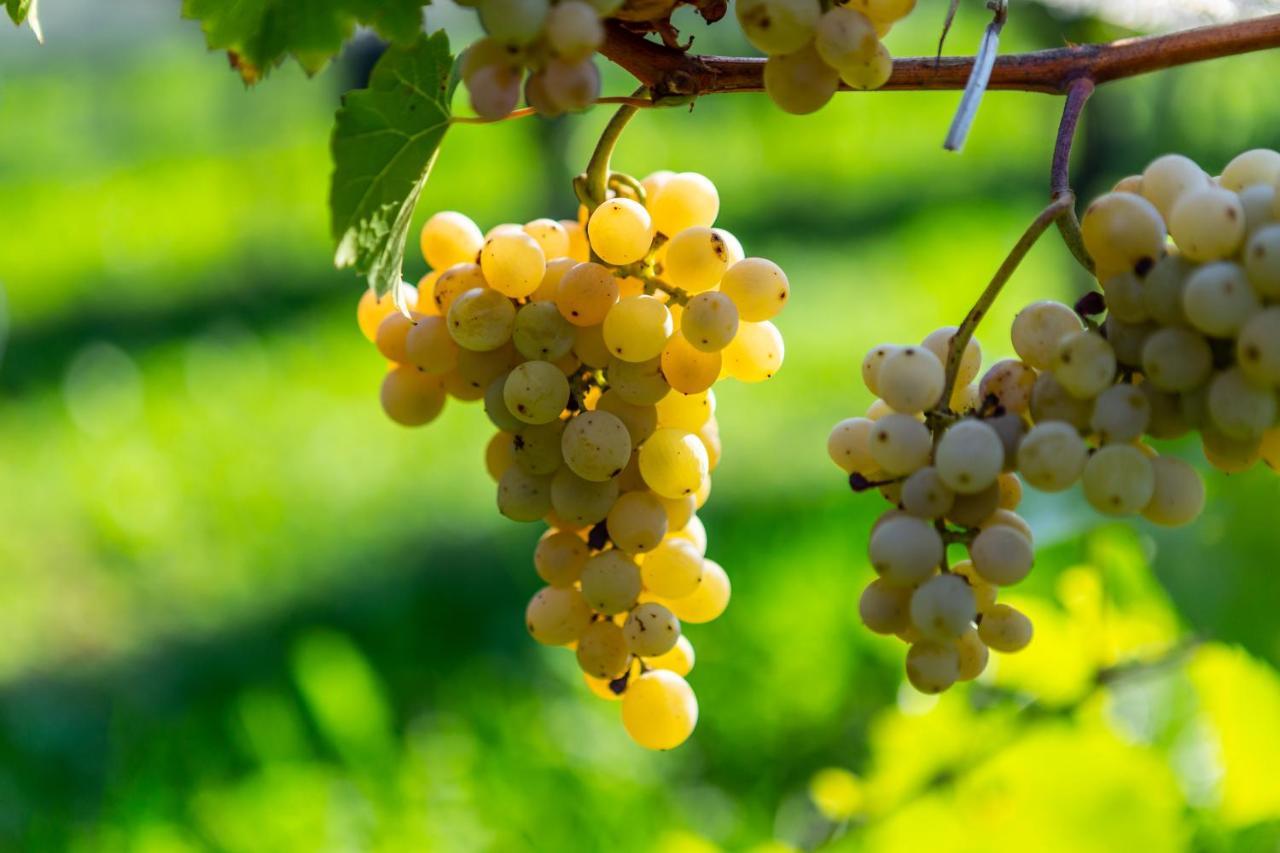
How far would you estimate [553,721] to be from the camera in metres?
1.61

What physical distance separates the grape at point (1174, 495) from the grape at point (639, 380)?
0.19 metres

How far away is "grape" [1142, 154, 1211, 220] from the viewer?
433 mm

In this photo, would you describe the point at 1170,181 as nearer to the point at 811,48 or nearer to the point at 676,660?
the point at 811,48

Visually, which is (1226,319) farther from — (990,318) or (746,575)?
(990,318)

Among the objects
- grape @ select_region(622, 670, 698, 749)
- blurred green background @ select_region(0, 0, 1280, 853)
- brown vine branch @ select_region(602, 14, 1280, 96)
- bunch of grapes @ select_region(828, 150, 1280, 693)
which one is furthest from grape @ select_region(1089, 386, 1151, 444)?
blurred green background @ select_region(0, 0, 1280, 853)

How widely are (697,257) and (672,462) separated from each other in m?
0.08

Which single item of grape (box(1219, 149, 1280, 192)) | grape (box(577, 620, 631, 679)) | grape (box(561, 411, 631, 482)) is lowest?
grape (box(577, 620, 631, 679))

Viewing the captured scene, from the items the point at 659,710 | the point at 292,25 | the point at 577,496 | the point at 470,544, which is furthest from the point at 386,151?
the point at 470,544

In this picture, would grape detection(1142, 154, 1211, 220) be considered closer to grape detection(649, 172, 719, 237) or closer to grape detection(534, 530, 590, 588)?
grape detection(649, 172, 719, 237)

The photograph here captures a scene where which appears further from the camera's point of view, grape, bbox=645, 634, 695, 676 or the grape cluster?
grape, bbox=645, 634, 695, 676

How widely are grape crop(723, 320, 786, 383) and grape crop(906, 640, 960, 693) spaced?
141 millimetres

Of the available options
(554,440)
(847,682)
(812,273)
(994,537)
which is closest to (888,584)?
(994,537)

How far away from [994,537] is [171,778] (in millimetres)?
1330

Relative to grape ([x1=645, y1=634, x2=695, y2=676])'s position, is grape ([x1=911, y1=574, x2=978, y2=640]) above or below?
above
